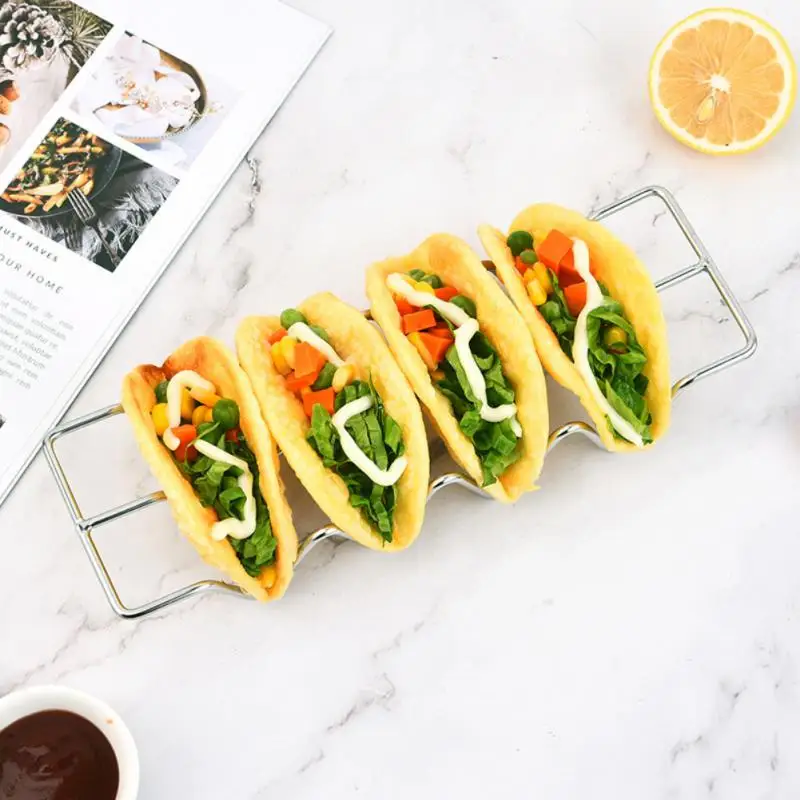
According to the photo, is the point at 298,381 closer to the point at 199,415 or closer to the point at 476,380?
the point at 199,415

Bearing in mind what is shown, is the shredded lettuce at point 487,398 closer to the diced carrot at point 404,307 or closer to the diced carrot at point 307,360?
the diced carrot at point 404,307

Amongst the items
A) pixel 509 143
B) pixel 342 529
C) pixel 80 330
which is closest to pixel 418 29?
pixel 509 143

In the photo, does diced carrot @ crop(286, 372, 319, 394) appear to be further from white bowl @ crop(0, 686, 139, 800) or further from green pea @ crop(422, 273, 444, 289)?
white bowl @ crop(0, 686, 139, 800)

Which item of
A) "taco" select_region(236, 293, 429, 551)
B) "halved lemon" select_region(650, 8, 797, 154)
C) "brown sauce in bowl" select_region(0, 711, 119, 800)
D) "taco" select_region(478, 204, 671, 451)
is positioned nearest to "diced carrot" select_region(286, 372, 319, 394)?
"taco" select_region(236, 293, 429, 551)

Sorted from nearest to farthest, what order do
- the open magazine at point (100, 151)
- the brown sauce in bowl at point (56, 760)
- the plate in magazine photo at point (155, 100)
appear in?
the brown sauce in bowl at point (56, 760)
the open magazine at point (100, 151)
the plate in magazine photo at point (155, 100)

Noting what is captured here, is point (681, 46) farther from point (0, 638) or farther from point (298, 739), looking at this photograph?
point (0, 638)

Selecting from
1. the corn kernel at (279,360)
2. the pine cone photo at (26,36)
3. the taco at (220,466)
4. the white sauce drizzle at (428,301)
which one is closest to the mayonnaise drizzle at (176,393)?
the taco at (220,466)
